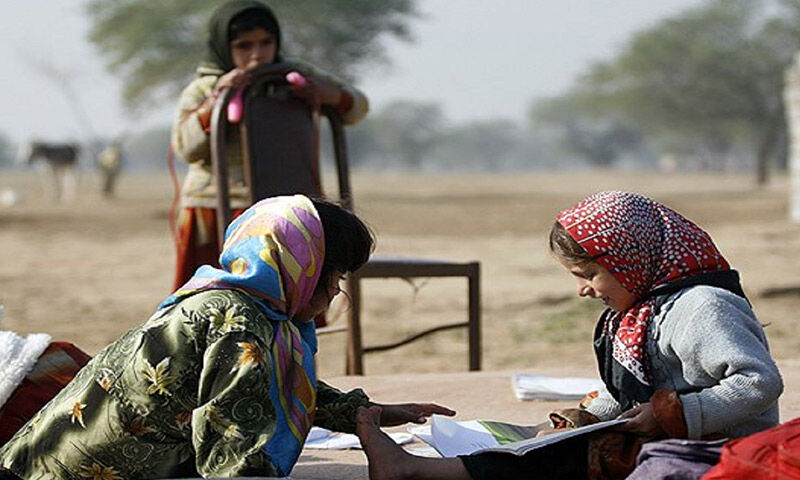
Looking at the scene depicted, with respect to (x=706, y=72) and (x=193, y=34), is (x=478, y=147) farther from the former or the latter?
(x=193, y=34)

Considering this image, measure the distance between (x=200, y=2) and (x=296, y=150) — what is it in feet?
87.2

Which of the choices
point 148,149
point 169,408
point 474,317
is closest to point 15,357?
point 169,408

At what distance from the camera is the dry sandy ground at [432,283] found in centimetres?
694

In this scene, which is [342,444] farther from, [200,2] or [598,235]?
[200,2]

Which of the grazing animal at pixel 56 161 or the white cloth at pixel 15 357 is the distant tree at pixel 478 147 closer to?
the grazing animal at pixel 56 161

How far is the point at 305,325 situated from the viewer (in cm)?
255

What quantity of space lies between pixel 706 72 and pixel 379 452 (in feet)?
130

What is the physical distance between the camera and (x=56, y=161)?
2480 cm

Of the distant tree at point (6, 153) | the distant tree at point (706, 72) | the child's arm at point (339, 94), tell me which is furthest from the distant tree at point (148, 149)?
the child's arm at point (339, 94)

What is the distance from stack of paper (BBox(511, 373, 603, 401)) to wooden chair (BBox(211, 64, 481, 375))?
2.20 ft

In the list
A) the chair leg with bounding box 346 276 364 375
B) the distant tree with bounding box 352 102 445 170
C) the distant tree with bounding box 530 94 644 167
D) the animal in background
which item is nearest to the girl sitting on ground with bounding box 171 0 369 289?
the chair leg with bounding box 346 276 364 375

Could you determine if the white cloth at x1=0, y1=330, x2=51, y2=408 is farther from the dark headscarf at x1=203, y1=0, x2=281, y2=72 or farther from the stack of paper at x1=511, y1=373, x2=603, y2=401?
the dark headscarf at x1=203, y1=0, x2=281, y2=72

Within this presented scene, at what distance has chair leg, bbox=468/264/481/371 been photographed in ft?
15.1

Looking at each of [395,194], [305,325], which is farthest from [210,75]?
[395,194]
